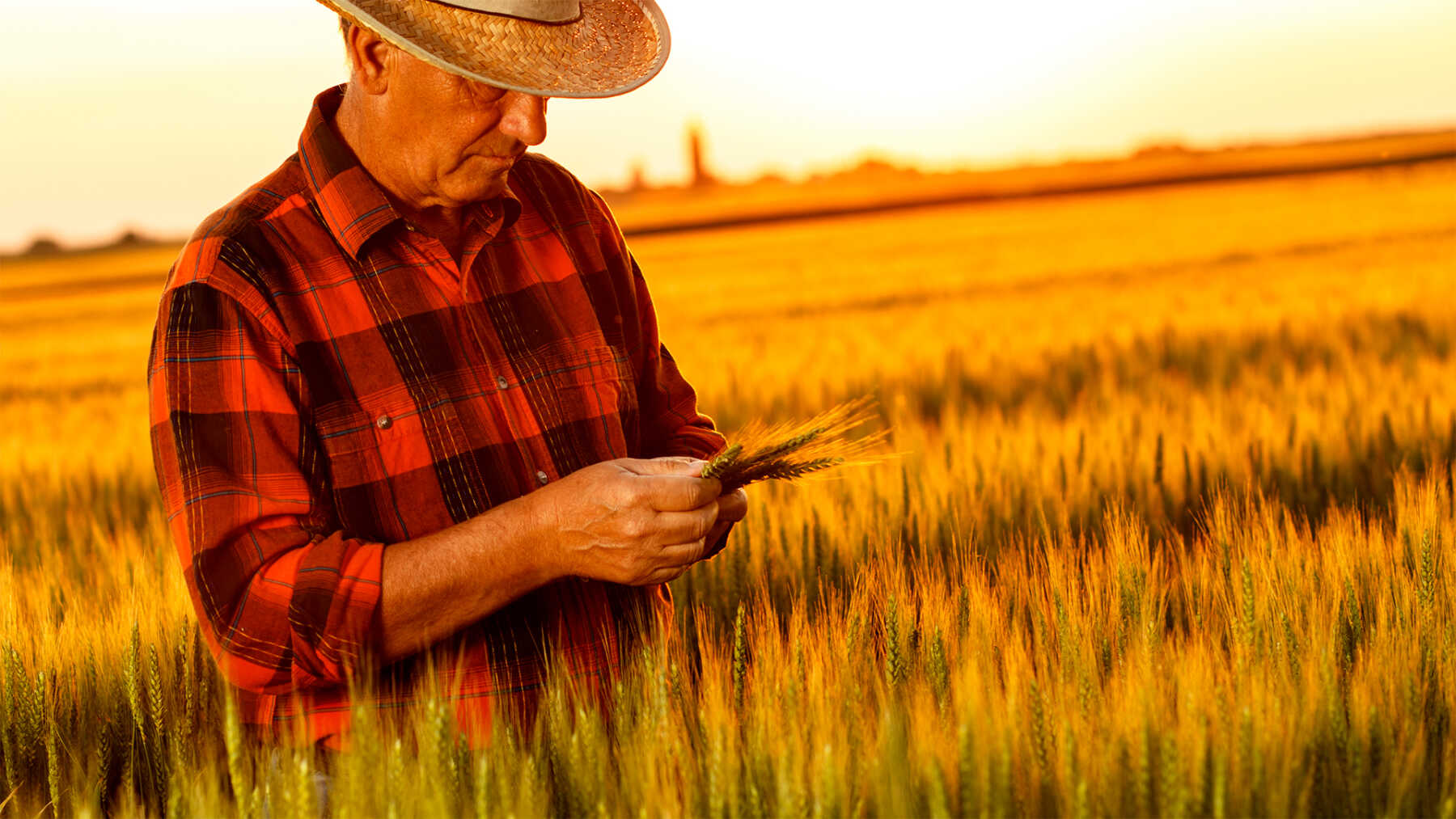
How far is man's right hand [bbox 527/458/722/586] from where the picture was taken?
168 cm

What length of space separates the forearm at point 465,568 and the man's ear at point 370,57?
2.13 feet

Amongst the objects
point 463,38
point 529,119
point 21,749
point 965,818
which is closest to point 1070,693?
point 965,818

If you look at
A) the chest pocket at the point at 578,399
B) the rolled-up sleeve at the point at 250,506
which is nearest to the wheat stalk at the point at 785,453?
the chest pocket at the point at 578,399

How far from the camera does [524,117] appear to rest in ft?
6.15

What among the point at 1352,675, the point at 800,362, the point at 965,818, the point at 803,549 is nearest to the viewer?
the point at 965,818

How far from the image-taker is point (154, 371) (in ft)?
5.91

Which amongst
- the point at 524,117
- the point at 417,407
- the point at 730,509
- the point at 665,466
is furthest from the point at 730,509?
the point at 524,117

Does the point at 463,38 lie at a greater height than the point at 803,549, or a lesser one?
greater

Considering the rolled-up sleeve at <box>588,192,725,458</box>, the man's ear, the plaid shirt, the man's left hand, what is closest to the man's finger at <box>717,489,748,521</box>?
the man's left hand

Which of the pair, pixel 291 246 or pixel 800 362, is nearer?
pixel 291 246

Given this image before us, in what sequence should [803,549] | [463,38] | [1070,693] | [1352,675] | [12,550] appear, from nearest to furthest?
[1070,693], [1352,675], [463,38], [803,549], [12,550]

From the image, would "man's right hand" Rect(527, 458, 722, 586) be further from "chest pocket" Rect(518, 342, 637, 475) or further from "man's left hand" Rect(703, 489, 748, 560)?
"chest pocket" Rect(518, 342, 637, 475)

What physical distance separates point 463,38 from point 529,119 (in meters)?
0.14

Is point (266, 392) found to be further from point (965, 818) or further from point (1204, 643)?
point (1204, 643)
